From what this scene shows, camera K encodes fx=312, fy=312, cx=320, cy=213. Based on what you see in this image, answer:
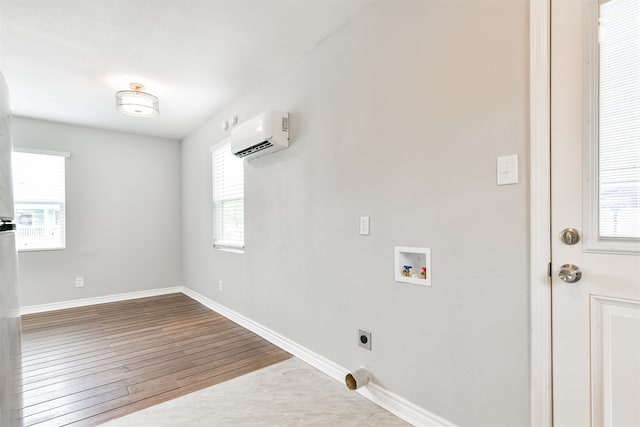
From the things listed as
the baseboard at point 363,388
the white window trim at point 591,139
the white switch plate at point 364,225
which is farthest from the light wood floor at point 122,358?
the white window trim at point 591,139

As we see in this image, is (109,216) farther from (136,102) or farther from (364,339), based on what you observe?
(364,339)

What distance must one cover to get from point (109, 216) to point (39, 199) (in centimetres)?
80

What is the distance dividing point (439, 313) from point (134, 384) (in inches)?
84.2

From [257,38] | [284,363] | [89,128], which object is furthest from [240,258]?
[89,128]

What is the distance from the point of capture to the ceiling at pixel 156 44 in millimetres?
1974

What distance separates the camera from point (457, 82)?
156cm

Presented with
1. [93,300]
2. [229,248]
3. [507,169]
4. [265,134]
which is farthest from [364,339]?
[93,300]

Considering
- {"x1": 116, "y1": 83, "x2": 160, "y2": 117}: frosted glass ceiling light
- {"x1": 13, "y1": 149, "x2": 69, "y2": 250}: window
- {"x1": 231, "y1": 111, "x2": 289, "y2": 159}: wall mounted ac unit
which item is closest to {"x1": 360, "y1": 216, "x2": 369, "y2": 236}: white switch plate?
{"x1": 231, "y1": 111, "x2": 289, "y2": 159}: wall mounted ac unit

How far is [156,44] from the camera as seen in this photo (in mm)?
2355

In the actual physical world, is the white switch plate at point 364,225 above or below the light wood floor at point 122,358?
above

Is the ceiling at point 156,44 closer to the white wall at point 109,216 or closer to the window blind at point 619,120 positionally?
the white wall at point 109,216

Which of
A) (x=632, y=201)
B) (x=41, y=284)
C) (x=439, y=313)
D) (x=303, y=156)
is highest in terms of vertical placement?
(x=303, y=156)

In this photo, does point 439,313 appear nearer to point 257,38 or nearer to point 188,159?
point 257,38

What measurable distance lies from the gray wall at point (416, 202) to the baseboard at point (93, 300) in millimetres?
2974
